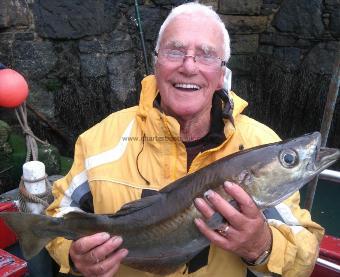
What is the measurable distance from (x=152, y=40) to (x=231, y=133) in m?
6.07

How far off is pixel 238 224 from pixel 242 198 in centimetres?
12

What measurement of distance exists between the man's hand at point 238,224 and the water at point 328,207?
507 cm

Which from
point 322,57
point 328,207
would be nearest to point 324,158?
point 328,207

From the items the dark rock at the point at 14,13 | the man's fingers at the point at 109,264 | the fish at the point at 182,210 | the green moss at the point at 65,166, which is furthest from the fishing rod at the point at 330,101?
the dark rock at the point at 14,13

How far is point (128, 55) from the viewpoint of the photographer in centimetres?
783

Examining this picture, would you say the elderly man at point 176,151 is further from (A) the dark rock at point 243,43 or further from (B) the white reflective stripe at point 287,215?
(A) the dark rock at point 243,43

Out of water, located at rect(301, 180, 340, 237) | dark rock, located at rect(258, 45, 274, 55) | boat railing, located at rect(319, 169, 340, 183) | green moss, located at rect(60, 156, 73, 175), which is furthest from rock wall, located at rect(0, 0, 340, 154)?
boat railing, located at rect(319, 169, 340, 183)

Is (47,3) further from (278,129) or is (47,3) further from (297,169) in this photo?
(297,169)

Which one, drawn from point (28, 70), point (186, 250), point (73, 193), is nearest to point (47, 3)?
point (28, 70)

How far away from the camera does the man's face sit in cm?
224

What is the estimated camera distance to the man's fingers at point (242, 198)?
174 centimetres

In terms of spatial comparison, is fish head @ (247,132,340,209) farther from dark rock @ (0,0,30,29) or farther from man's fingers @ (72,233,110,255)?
dark rock @ (0,0,30,29)

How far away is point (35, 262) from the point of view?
10.8ft

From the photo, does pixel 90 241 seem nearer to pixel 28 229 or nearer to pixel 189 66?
pixel 28 229
